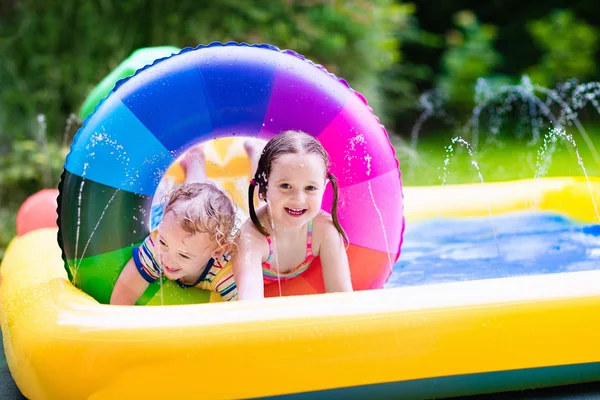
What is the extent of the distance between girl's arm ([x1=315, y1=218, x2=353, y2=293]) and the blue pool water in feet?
2.13

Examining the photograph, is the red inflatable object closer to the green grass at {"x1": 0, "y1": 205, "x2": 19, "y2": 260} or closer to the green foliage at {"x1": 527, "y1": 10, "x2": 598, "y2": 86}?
the green grass at {"x1": 0, "y1": 205, "x2": 19, "y2": 260}

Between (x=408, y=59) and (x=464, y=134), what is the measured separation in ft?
8.22

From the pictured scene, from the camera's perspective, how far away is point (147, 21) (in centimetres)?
702

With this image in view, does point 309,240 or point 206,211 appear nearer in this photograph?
point 206,211

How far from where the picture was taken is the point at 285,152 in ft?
9.87

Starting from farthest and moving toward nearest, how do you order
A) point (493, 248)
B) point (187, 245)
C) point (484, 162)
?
point (484, 162) < point (493, 248) < point (187, 245)

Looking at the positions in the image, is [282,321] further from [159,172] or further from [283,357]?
[159,172]

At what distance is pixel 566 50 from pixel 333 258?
735 centimetres

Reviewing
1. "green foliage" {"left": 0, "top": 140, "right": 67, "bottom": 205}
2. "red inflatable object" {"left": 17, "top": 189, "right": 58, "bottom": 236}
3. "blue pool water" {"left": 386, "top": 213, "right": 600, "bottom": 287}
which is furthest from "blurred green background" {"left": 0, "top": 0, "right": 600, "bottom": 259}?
"blue pool water" {"left": 386, "top": 213, "right": 600, "bottom": 287}

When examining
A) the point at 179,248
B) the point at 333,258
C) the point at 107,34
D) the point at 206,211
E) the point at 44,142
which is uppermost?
the point at 107,34

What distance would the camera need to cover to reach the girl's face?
9.84ft

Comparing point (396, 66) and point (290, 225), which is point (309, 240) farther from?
point (396, 66)

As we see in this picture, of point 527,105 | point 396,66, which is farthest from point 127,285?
point 527,105

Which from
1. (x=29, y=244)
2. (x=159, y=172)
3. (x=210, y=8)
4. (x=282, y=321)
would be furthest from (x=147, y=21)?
(x=282, y=321)
